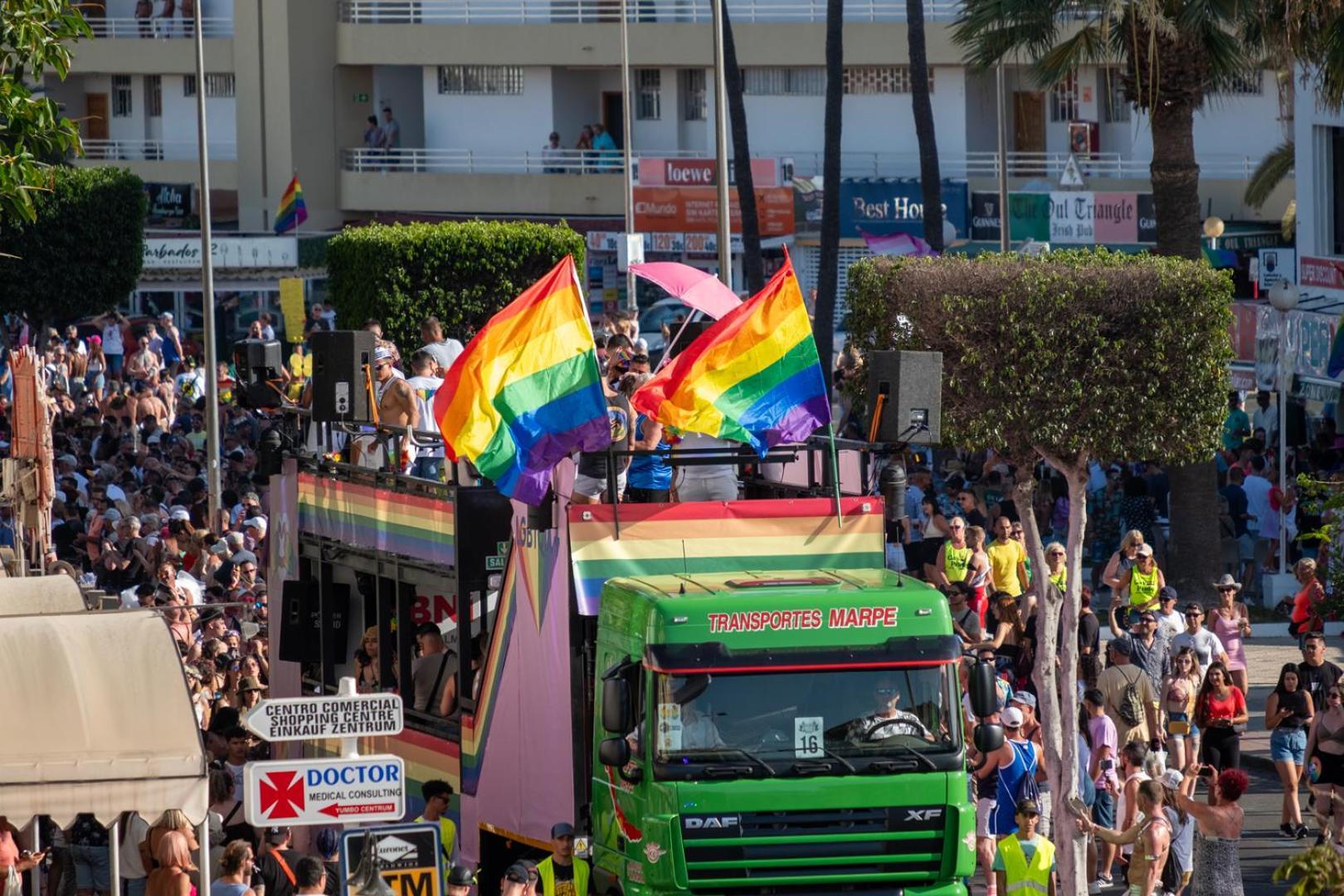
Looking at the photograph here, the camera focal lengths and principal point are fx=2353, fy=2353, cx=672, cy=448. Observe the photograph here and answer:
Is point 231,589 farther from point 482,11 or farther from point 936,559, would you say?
point 482,11

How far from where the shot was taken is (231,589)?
2336 centimetres

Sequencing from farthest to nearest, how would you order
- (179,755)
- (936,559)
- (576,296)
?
1. (936,559)
2. (576,296)
3. (179,755)

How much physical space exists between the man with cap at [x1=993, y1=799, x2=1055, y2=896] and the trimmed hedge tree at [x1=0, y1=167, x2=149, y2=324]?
35.9 m

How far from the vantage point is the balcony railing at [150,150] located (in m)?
60.1

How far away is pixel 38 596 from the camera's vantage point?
14.8m

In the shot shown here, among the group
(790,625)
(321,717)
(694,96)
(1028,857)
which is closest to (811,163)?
(694,96)

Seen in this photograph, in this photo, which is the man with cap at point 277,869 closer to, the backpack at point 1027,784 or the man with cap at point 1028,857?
the man with cap at point 1028,857

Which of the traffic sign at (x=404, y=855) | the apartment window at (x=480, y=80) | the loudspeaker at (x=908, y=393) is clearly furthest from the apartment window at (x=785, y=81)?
the traffic sign at (x=404, y=855)

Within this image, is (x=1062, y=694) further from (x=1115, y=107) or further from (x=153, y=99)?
(x=153, y=99)

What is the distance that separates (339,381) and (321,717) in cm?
586

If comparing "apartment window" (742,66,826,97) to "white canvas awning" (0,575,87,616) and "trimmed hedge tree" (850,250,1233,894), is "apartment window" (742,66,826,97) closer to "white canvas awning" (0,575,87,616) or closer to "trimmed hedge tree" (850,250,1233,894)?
"trimmed hedge tree" (850,250,1233,894)

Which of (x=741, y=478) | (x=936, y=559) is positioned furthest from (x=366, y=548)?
(x=936, y=559)

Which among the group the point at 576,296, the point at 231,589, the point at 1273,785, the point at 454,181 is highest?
the point at 454,181

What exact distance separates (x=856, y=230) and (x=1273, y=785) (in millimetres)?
32869
